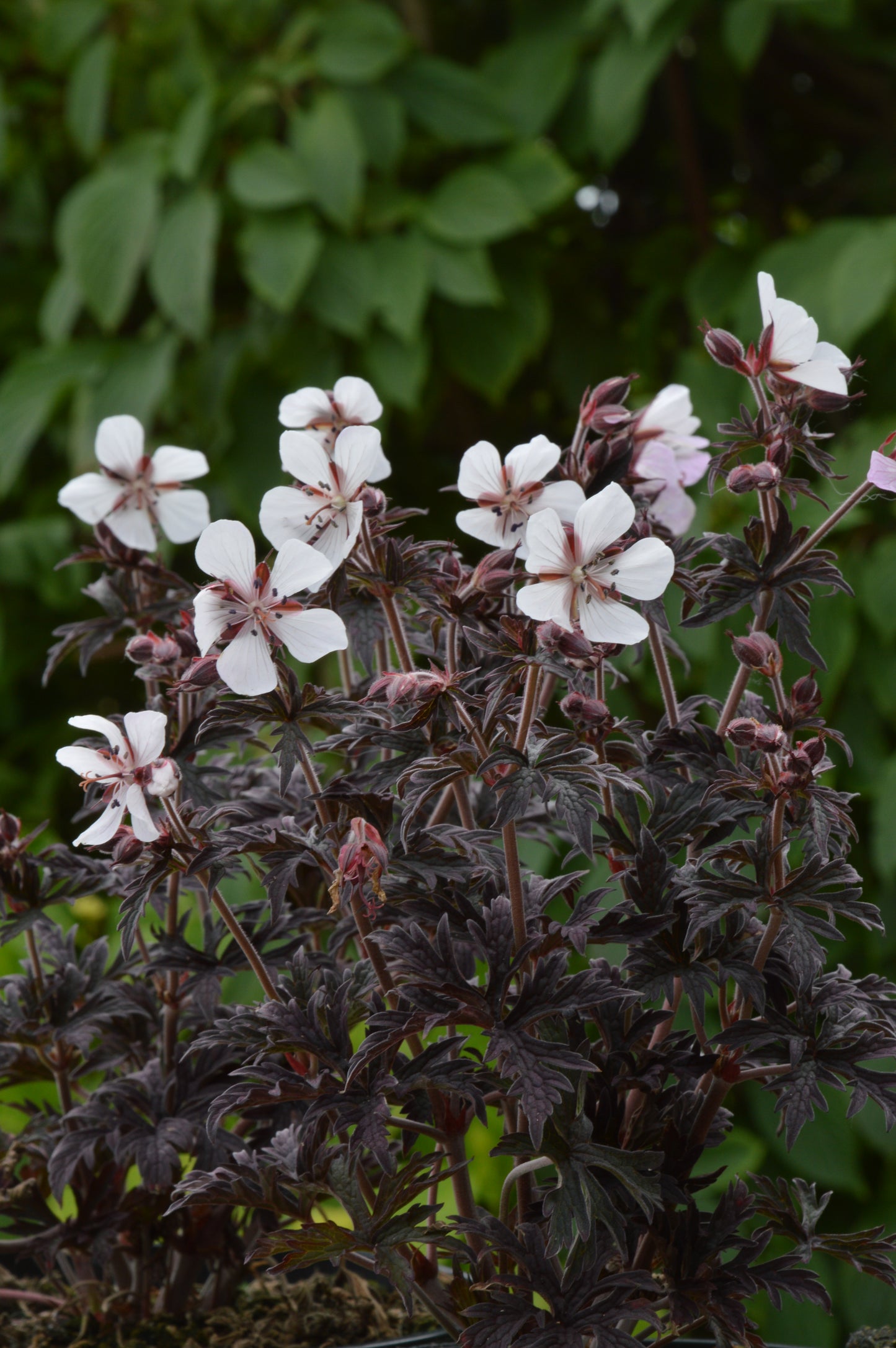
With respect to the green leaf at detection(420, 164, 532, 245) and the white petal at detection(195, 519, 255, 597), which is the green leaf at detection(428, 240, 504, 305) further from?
the white petal at detection(195, 519, 255, 597)

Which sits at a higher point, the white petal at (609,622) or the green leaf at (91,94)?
the white petal at (609,622)

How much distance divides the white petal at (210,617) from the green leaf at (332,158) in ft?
3.93

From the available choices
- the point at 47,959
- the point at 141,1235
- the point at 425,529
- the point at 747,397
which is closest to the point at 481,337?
the point at 425,529

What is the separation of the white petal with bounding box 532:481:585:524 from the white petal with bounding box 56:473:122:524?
0.87 feet

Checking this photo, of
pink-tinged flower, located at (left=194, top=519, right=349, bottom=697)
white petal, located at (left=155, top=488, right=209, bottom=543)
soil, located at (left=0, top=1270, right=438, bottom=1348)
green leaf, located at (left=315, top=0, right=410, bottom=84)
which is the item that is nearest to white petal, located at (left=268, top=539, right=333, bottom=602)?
pink-tinged flower, located at (left=194, top=519, right=349, bottom=697)

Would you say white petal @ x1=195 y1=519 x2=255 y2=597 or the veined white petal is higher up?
white petal @ x1=195 y1=519 x2=255 y2=597

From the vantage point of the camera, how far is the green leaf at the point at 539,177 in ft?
5.46

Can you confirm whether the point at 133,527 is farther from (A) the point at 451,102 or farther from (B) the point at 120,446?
(A) the point at 451,102

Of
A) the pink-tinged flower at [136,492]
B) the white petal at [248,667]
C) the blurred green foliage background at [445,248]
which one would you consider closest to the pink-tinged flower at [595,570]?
the white petal at [248,667]

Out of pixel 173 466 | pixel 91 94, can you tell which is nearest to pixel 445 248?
pixel 91 94

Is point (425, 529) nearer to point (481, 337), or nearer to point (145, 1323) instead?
point (481, 337)

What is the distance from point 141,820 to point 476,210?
4.38ft

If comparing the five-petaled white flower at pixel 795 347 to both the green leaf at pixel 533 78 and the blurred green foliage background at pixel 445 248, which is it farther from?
the green leaf at pixel 533 78

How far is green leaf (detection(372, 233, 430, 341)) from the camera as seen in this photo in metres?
1.59
